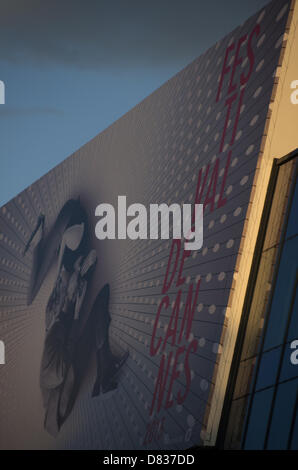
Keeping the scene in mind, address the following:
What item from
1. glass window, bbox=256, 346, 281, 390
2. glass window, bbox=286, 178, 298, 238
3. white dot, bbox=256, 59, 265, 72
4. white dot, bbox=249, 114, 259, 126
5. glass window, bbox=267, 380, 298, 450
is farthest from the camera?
white dot, bbox=256, 59, 265, 72

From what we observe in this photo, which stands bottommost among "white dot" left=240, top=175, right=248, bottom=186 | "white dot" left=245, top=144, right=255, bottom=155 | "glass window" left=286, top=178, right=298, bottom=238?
"glass window" left=286, top=178, right=298, bottom=238

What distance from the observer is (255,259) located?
12297 mm

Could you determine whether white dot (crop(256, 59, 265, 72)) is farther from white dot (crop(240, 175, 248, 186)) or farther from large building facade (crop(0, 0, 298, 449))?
white dot (crop(240, 175, 248, 186))

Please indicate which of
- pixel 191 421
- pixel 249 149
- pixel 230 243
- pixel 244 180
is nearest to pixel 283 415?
pixel 191 421

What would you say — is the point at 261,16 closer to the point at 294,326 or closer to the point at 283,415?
the point at 294,326

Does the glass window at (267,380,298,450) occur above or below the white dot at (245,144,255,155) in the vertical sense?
below

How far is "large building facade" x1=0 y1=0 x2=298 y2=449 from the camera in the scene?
37.9ft

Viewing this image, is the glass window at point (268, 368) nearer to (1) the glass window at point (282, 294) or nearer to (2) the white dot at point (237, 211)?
(1) the glass window at point (282, 294)

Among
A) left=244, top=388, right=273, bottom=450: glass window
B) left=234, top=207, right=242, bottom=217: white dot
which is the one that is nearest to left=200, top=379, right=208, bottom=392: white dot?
left=244, top=388, right=273, bottom=450: glass window

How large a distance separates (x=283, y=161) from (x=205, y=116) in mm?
4166

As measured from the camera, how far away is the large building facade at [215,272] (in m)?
11.5

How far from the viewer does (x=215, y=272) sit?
42.7 feet

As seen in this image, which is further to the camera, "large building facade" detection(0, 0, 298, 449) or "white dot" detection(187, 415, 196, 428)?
"white dot" detection(187, 415, 196, 428)

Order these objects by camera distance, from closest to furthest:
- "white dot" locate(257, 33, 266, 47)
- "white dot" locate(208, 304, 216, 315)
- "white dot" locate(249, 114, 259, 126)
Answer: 1. "white dot" locate(208, 304, 216, 315)
2. "white dot" locate(249, 114, 259, 126)
3. "white dot" locate(257, 33, 266, 47)
